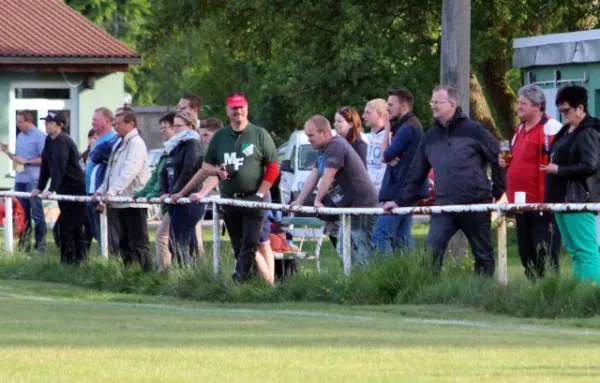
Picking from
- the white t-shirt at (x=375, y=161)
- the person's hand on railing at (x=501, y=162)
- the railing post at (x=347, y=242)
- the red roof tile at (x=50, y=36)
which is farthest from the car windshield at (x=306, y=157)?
the person's hand on railing at (x=501, y=162)

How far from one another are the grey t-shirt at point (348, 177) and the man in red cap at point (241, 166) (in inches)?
22.2

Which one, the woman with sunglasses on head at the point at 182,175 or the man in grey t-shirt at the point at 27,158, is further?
the man in grey t-shirt at the point at 27,158

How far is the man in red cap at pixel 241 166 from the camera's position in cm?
1420

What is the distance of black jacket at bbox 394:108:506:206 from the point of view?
42.0 feet

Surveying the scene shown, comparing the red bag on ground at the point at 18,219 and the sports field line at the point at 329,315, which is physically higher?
the red bag on ground at the point at 18,219

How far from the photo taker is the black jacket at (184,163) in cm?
1541

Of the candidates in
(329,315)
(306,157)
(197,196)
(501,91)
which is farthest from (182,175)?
(306,157)

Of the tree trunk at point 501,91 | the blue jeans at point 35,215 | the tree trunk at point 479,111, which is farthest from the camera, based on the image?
the tree trunk at point 501,91

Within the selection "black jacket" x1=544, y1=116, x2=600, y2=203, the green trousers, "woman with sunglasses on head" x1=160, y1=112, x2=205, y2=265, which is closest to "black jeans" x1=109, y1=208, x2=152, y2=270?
"woman with sunglasses on head" x1=160, y1=112, x2=205, y2=265

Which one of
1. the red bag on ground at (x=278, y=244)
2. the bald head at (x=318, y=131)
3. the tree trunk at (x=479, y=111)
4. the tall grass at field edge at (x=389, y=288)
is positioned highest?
the tree trunk at (x=479, y=111)

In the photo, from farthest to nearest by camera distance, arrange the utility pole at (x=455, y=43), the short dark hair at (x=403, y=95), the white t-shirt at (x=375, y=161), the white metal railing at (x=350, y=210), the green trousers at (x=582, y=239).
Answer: the utility pole at (x=455, y=43)
the white t-shirt at (x=375, y=161)
the short dark hair at (x=403, y=95)
the green trousers at (x=582, y=239)
the white metal railing at (x=350, y=210)

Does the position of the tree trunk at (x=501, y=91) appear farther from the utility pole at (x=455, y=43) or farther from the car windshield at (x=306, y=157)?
the utility pole at (x=455, y=43)

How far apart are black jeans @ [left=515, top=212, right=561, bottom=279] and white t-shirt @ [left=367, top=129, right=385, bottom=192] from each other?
268cm

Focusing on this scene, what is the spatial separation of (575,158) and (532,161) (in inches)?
23.7
